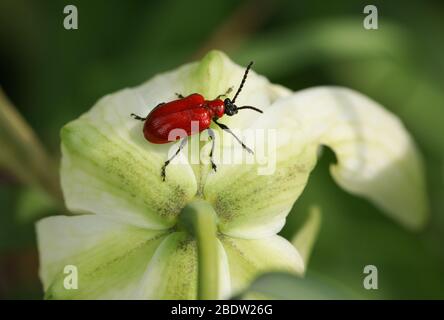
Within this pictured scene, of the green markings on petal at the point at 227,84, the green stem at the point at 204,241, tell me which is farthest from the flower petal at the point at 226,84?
the green stem at the point at 204,241

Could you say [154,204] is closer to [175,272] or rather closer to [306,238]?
[175,272]

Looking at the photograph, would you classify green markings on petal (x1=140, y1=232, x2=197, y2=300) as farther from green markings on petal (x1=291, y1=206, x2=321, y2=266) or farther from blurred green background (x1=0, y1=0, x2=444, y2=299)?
blurred green background (x1=0, y1=0, x2=444, y2=299)

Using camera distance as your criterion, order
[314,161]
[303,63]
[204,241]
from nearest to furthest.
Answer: [204,241] → [314,161] → [303,63]

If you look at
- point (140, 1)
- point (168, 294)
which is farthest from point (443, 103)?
point (168, 294)

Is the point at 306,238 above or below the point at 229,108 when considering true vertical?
below

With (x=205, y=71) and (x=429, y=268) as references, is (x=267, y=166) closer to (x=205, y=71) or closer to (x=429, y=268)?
(x=205, y=71)

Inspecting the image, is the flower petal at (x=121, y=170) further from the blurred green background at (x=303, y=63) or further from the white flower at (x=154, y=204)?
the blurred green background at (x=303, y=63)

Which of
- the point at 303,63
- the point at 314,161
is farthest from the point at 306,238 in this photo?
the point at 303,63
